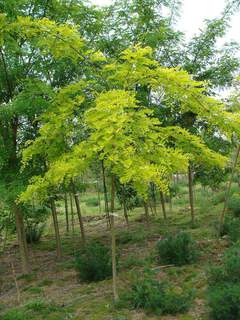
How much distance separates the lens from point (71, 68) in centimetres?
809

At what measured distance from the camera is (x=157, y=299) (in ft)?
17.8

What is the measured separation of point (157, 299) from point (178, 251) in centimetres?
175

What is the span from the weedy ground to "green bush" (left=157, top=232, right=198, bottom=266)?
179mm

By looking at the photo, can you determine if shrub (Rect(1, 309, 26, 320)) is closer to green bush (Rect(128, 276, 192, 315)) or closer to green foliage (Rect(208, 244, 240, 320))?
green bush (Rect(128, 276, 192, 315))

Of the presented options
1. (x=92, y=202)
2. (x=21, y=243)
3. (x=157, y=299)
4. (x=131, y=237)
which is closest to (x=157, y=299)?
(x=157, y=299)

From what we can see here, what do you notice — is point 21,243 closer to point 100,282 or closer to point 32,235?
point 100,282

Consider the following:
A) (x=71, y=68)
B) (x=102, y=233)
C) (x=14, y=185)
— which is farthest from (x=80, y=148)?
(x=102, y=233)

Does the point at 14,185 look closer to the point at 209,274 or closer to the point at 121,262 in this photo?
the point at 121,262

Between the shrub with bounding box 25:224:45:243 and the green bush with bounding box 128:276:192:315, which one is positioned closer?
the green bush with bounding box 128:276:192:315

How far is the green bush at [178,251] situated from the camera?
7082mm

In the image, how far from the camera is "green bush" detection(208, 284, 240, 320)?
16.0 ft

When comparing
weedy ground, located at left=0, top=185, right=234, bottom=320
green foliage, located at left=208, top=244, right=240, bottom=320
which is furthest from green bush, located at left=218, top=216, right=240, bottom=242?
green foliage, located at left=208, top=244, right=240, bottom=320

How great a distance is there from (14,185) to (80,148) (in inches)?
98.2

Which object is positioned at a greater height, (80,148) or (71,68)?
(71,68)
